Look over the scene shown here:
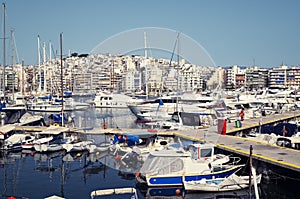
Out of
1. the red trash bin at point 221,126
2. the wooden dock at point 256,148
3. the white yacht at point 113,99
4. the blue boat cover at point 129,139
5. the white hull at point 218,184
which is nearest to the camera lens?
the white hull at point 218,184

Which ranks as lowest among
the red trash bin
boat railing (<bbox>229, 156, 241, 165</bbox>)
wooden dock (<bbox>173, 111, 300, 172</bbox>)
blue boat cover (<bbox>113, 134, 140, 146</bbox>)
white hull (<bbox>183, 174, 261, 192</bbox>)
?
white hull (<bbox>183, 174, 261, 192</bbox>)

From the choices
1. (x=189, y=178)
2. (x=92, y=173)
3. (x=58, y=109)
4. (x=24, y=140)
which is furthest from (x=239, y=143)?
(x=58, y=109)

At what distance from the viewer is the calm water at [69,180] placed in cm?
1502

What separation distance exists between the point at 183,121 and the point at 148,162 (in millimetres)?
14844

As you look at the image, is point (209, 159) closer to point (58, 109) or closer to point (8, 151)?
point (8, 151)

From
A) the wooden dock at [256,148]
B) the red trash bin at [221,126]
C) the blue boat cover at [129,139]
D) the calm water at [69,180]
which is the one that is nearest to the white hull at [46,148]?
the calm water at [69,180]

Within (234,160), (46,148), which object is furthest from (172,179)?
(46,148)

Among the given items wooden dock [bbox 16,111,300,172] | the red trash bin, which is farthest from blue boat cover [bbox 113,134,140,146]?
the red trash bin

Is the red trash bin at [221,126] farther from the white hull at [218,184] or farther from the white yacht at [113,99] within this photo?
the white hull at [218,184]

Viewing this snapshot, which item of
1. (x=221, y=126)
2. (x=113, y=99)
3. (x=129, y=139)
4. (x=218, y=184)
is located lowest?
(x=218, y=184)

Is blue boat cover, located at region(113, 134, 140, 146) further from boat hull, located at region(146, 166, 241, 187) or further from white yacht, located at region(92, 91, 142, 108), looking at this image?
white yacht, located at region(92, 91, 142, 108)

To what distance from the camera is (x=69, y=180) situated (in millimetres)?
17219

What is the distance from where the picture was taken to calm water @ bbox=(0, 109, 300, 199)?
1502 cm

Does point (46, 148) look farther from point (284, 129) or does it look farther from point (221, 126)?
point (284, 129)
